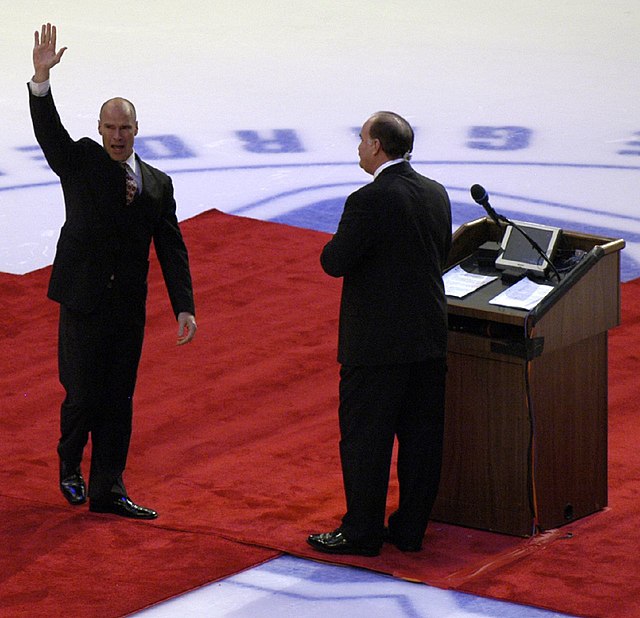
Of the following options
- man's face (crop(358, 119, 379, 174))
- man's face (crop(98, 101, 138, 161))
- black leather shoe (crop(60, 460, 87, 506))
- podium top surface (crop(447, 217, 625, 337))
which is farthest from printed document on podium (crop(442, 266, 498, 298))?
black leather shoe (crop(60, 460, 87, 506))

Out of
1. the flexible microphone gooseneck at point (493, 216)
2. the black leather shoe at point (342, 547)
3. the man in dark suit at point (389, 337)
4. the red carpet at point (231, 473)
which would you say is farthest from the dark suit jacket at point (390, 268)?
the red carpet at point (231, 473)

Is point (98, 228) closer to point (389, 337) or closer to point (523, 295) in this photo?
point (389, 337)

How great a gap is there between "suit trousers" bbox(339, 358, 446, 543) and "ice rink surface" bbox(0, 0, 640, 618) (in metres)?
3.59

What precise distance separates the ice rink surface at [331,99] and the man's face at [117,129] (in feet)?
10.8

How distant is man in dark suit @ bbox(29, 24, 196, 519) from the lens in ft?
16.2

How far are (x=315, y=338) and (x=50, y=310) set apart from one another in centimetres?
134

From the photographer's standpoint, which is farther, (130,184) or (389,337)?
(130,184)

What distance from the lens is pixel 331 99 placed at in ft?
40.0

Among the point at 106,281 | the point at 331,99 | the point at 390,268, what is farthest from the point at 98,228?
the point at 331,99

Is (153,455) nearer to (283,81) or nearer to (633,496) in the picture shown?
(633,496)

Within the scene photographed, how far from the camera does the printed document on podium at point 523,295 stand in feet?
15.6

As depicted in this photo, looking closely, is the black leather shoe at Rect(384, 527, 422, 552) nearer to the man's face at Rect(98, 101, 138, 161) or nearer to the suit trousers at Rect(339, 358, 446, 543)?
the suit trousers at Rect(339, 358, 446, 543)

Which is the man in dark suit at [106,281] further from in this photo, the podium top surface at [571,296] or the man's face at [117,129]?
the podium top surface at [571,296]

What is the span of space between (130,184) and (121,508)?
1.08 m
